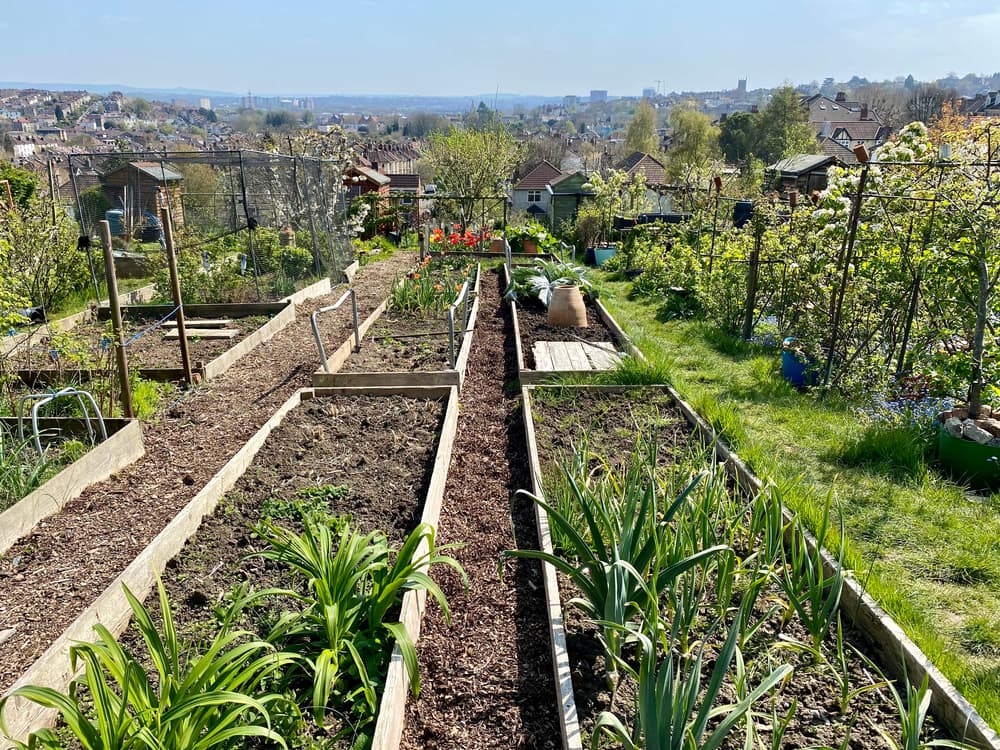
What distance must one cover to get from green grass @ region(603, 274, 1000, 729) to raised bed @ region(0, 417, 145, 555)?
395 cm

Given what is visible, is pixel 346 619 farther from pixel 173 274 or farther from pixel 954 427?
pixel 173 274

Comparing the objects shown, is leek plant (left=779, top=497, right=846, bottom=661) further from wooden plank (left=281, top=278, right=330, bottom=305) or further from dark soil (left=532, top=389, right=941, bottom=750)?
wooden plank (left=281, top=278, right=330, bottom=305)

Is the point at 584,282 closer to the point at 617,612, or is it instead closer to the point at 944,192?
the point at 944,192

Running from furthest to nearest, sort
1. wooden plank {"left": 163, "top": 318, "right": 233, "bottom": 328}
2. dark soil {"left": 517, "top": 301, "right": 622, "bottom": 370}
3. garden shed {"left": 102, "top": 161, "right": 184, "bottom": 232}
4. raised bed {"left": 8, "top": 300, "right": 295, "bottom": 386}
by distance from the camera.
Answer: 1. garden shed {"left": 102, "top": 161, "right": 184, "bottom": 232}
2. wooden plank {"left": 163, "top": 318, "right": 233, "bottom": 328}
3. dark soil {"left": 517, "top": 301, "right": 622, "bottom": 370}
4. raised bed {"left": 8, "top": 300, "right": 295, "bottom": 386}

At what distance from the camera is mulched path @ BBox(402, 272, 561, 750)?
2.53 meters

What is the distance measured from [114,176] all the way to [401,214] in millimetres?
6709

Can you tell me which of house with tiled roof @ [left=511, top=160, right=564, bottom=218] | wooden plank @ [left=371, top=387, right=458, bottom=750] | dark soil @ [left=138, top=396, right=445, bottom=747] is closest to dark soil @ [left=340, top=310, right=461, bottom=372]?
dark soil @ [left=138, top=396, right=445, bottom=747]

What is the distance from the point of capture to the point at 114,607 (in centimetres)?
303

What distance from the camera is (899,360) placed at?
19.6 ft

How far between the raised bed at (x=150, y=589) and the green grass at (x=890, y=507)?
178 cm

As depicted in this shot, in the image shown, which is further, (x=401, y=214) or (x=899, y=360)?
(x=401, y=214)

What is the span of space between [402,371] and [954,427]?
4.40 m

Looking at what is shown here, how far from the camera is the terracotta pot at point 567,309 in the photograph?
8367mm

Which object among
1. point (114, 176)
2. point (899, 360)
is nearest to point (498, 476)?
point (899, 360)
